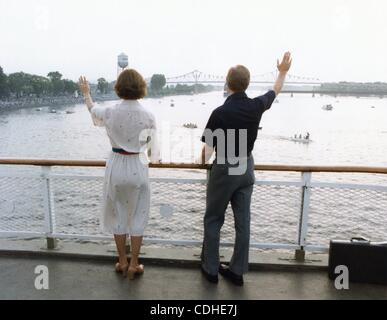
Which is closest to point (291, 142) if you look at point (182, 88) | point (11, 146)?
point (11, 146)

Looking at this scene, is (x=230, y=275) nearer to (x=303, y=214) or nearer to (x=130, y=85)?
(x=303, y=214)

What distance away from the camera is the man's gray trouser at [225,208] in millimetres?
2610

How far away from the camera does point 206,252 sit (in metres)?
2.83

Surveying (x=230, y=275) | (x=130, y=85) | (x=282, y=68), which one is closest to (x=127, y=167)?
(x=130, y=85)

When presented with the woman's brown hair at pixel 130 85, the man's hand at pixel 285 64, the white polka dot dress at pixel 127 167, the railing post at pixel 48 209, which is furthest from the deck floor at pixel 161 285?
the man's hand at pixel 285 64

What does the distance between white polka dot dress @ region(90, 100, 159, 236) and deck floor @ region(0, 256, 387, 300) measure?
0.40m

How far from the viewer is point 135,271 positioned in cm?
284

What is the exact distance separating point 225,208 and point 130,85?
3.58ft

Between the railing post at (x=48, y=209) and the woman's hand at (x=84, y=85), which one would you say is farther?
the railing post at (x=48, y=209)

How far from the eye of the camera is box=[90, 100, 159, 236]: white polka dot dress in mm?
2506

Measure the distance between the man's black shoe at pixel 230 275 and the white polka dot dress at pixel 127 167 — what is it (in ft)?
2.33

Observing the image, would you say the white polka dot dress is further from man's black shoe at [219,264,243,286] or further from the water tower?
man's black shoe at [219,264,243,286]

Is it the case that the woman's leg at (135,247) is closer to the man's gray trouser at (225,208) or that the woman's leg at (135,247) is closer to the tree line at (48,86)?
the man's gray trouser at (225,208)
